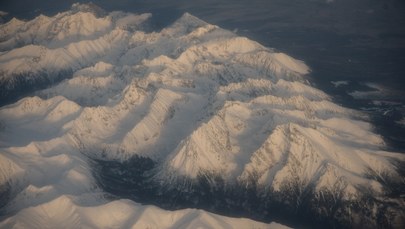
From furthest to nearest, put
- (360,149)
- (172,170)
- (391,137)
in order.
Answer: (391,137) < (172,170) < (360,149)

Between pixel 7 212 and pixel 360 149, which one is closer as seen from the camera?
pixel 7 212

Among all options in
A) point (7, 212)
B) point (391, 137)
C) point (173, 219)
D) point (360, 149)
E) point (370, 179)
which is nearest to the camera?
point (173, 219)

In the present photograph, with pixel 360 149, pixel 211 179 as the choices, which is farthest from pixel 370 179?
pixel 211 179

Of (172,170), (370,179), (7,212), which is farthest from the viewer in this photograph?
(172,170)

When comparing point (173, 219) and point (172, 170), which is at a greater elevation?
point (173, 219)

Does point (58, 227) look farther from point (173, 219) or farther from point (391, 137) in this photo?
point (391, 137)

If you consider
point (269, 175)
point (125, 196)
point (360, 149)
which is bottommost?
point (125, 196)

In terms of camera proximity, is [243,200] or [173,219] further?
[243,200]

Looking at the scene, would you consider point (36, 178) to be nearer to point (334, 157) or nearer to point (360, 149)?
point (334, 157)

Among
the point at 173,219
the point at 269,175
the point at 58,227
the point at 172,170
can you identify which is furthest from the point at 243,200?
the point at 58,227
